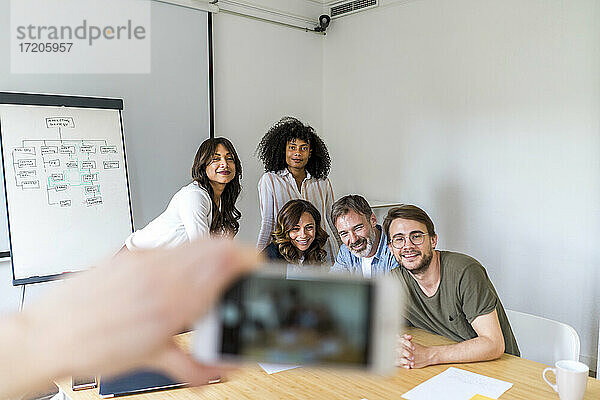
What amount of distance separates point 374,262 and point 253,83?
7.51 ft

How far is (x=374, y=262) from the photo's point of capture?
2.44m

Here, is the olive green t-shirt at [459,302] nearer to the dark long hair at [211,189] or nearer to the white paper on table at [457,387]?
the white paper on table at [457,387]

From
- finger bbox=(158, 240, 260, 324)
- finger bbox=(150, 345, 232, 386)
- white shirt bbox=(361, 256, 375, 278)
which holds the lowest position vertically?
white shirt bbox=(361, 256, 375, 278)

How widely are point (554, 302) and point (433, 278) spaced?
1863mm

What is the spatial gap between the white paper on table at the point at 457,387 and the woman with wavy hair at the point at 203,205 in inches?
51.2

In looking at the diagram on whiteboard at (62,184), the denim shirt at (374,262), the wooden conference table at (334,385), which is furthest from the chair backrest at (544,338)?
the diagram on whiteboard at (62,184)

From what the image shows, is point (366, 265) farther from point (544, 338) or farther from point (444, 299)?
point (544, 338)

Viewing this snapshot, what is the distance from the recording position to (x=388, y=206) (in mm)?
4055

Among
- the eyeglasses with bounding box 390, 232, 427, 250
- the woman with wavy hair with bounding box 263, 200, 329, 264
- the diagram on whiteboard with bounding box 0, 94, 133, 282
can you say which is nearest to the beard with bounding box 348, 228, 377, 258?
the woman with wavy hair with bounding box 263, 200, 329, 264

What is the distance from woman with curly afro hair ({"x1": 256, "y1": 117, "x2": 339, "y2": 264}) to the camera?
10.4 feet

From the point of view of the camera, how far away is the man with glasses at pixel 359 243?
95.4 inches

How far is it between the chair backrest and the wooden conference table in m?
0.24

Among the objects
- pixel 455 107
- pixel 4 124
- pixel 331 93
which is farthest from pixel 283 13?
pixel 4 124

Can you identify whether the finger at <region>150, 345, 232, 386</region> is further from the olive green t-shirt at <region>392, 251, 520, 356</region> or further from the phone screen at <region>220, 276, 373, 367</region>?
the olive green t-shirt at <region>392, 251, 520, 356</region>
